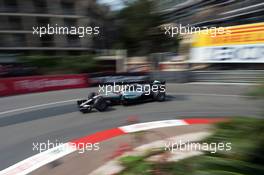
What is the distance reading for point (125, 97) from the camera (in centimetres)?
1296

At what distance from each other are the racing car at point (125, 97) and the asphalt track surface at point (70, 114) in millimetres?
263

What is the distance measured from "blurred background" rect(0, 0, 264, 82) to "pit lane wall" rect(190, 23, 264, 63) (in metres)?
0.60

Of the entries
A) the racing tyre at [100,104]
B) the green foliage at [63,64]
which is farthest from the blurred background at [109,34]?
the racing tyre at [100,104]

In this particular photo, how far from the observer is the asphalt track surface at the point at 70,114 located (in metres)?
9.05

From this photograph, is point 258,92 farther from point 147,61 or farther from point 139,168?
point 147,61

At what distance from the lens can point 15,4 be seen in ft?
125

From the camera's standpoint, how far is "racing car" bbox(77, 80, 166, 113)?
12172mm

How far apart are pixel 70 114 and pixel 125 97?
2361 mm

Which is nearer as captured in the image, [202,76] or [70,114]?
[70,114]

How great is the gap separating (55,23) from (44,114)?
2926cm

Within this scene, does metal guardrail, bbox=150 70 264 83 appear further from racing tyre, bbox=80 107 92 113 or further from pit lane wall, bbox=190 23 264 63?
racing tyre, bbox=80 107 92 113

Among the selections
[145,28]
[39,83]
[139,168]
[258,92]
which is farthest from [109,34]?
[258,92]

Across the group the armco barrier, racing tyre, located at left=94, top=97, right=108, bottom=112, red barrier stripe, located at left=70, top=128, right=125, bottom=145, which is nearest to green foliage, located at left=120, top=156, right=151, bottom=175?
red barrier stripe, located at left=70, top=128, right=125, bottom=145

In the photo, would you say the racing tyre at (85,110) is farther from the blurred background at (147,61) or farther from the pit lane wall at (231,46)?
the pit lane wall at (231,46)
